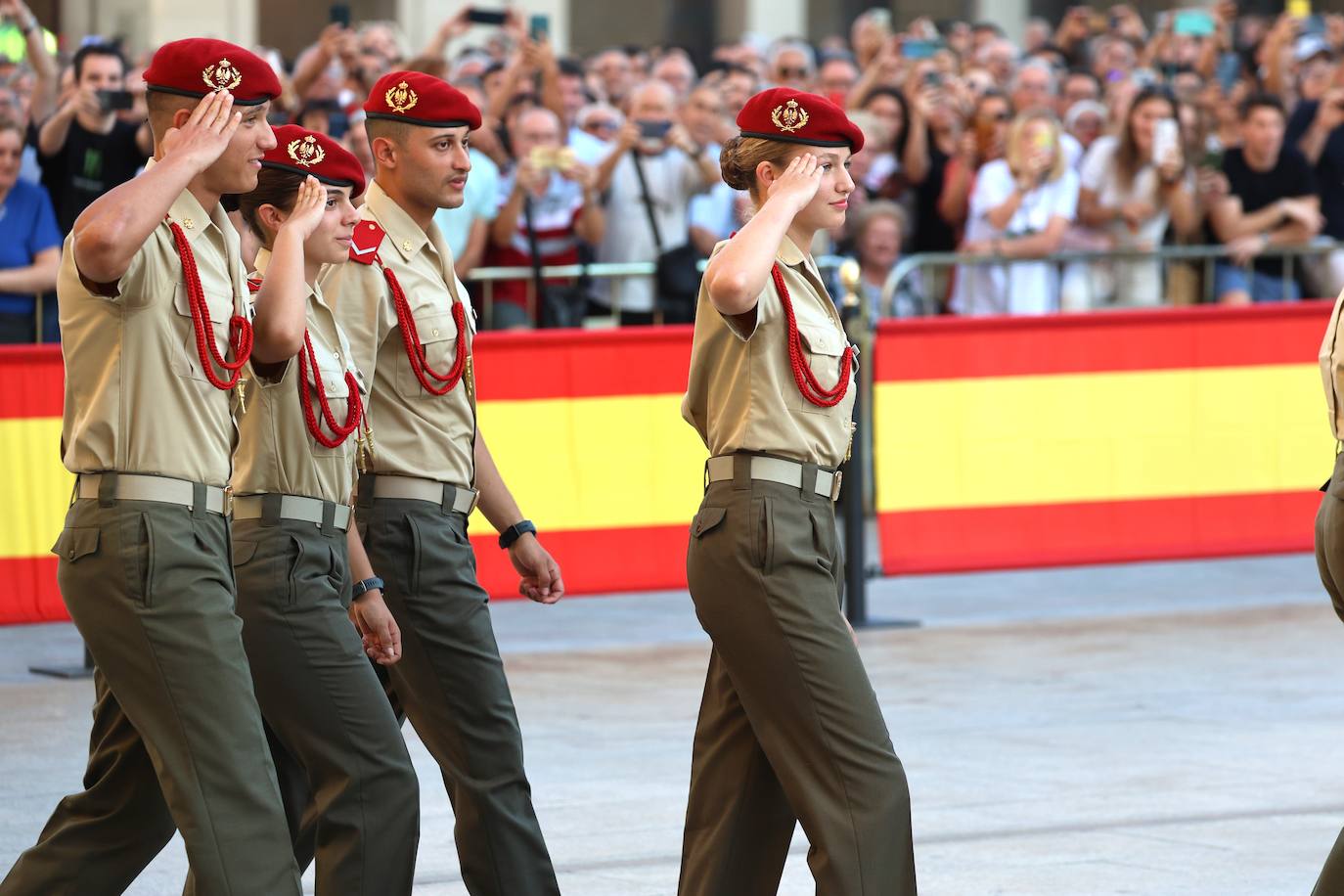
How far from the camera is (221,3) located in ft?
76.9

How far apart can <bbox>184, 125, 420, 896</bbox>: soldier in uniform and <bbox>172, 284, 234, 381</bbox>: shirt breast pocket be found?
0.70 feet

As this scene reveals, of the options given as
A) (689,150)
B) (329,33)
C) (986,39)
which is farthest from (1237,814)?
(986,39)

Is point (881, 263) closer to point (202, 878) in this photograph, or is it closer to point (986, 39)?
point (986, 39)

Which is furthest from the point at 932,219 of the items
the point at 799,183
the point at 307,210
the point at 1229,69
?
the point at 307,210

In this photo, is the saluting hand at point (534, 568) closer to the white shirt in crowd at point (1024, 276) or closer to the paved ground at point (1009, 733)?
the paved ground at point (1009, 733)

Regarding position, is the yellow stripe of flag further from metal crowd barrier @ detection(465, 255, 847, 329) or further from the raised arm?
the raised arm

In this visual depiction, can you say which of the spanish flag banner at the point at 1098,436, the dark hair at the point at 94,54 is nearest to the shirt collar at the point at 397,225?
the spanish flag banner at the point at 1098,436

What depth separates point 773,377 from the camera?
504cm

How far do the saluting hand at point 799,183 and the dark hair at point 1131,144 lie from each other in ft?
25.2

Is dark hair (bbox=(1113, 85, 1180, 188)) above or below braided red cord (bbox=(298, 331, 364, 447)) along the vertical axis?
above

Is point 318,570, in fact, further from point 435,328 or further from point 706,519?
point 706,519

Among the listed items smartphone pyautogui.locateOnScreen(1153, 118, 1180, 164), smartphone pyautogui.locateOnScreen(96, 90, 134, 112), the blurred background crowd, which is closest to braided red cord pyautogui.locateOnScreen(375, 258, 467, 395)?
the blurred background crowd

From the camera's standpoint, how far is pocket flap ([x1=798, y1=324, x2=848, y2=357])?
16.7ft

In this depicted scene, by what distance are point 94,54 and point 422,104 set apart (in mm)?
5966
